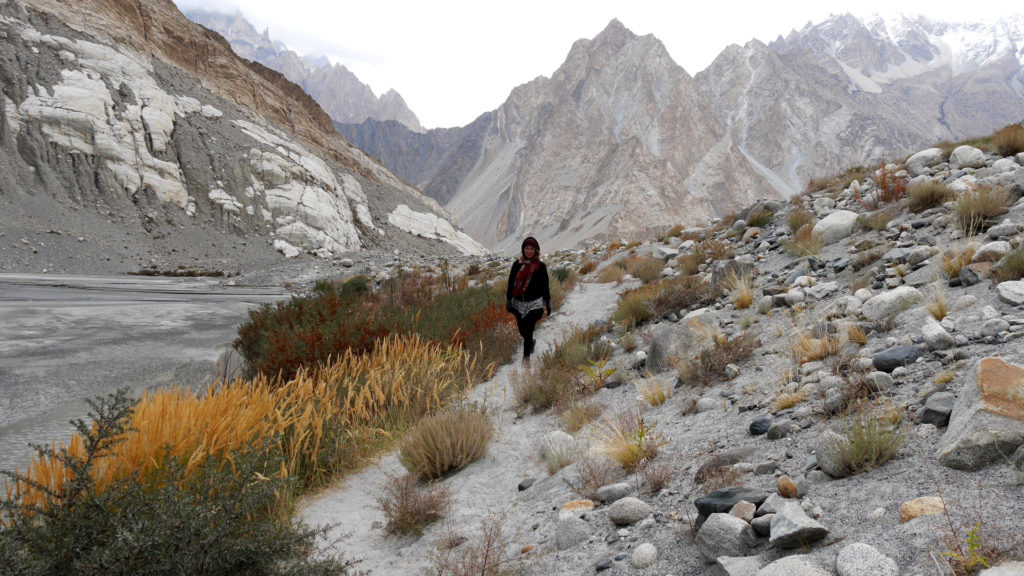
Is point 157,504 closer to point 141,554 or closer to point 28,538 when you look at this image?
point 141,554

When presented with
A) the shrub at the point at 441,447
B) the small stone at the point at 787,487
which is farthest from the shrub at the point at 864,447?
the shrub at the point at 441,447

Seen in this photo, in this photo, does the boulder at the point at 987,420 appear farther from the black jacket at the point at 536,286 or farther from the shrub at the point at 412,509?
the black jacket at the point at 536,286

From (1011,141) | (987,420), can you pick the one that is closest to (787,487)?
(987,420)

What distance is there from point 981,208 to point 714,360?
139 inches

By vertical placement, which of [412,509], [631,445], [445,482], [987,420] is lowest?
[445,482]

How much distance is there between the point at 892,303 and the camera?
400 cm

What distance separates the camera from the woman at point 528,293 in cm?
680

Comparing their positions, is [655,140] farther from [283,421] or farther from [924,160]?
[283,421]

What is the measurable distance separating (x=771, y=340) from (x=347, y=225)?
38069 mm

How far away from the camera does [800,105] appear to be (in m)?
128

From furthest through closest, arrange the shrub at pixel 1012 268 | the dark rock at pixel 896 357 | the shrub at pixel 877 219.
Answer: the shrub at pixel 877 219 < the shrub at pixel 1012 268 < the dark rock at pixel 896 357

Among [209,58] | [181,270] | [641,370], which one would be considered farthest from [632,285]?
[209,58]

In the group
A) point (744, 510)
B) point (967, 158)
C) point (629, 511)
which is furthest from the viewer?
point (967, 158)

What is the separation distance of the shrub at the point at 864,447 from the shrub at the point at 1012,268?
95.7 inches
